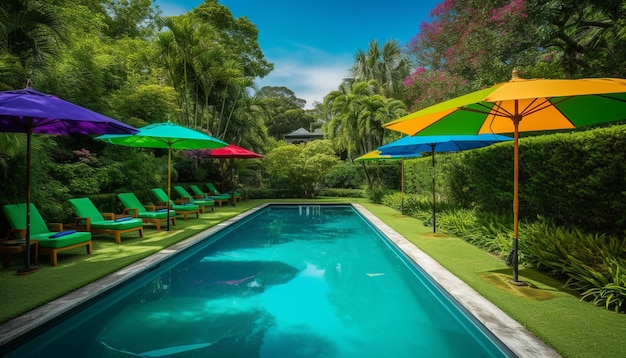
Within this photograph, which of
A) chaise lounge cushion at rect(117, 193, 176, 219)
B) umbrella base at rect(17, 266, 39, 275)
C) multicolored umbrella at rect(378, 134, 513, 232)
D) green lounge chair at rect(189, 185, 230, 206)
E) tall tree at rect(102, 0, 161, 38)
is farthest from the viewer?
tall tree at rect(102, 0, 161, 38)

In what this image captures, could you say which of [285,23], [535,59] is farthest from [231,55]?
[535,59]

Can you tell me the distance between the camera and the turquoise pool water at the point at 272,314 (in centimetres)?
348

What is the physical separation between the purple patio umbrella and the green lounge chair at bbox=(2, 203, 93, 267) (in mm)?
394

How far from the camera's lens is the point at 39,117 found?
15.1ft

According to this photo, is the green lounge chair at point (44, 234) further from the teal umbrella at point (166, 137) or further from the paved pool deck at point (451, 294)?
the teal umbrella at point (166, 137)

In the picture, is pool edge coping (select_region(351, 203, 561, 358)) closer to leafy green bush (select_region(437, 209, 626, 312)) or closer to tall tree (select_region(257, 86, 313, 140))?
leafy green bush (select_region(437, 209, 626, 312))

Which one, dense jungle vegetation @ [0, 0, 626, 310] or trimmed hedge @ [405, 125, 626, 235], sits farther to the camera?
dense jungle vegetation @ [0, 0, 626, 310]

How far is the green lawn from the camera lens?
314 cm

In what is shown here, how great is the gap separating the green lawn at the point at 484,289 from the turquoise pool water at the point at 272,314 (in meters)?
0.49

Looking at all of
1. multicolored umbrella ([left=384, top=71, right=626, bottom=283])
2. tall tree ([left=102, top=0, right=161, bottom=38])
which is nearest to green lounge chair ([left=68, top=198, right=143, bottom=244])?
multicolored umbrella ([left=384, top=71, right=626, bottom=283])

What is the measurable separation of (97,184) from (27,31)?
156 inches

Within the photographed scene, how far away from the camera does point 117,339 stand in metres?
3.66

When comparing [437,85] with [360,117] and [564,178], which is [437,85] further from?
[564,178]

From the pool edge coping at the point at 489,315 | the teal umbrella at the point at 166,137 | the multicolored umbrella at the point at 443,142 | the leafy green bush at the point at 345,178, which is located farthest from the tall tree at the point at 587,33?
the leafy green bush at the point at 345,178
